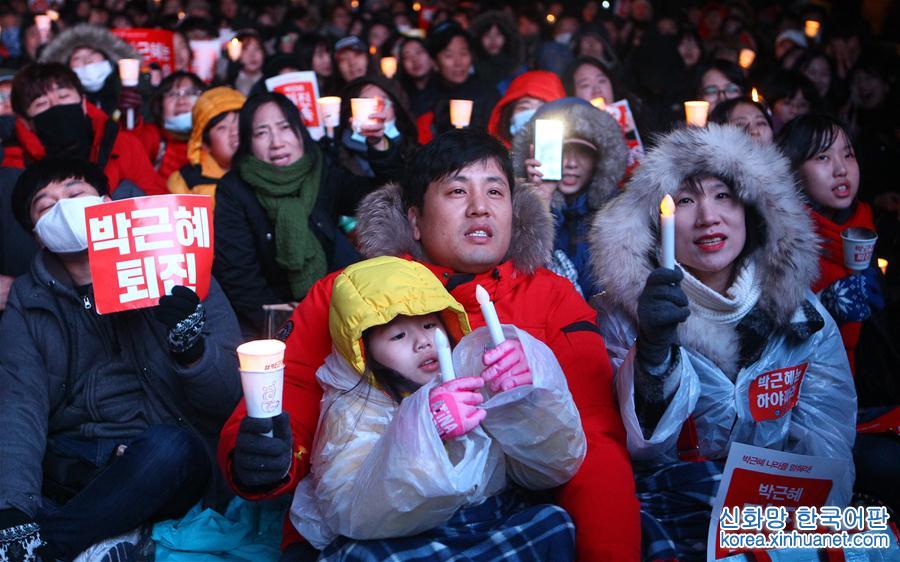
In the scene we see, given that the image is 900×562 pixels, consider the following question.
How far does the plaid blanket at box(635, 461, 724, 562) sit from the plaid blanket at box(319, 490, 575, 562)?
1.11 feet

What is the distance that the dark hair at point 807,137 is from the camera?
13.1ft

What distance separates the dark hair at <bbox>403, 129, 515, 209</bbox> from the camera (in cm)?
321

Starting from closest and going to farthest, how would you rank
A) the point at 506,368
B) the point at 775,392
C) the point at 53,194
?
the point at 506,368 → the point at 775,392 → the point at 53,194

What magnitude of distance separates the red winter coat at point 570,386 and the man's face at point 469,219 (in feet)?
0.19

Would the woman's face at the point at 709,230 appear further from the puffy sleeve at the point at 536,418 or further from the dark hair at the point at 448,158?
the puffy sleeve at the point at 536,418

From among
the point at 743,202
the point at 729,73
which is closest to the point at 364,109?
the point at 743,202

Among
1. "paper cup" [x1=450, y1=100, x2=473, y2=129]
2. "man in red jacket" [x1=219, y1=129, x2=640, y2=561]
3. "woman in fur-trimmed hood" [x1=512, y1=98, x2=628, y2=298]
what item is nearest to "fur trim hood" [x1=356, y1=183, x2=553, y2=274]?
"man in red jacket" [x1=219, y1=129, x2=640, y2=561]

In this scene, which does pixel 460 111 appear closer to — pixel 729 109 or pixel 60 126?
pixel 729 109

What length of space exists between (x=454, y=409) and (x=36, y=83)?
3.96 metres

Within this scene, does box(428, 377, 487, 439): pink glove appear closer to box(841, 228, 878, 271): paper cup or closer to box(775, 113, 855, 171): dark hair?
box(841, 228, 878, 271): paper cup

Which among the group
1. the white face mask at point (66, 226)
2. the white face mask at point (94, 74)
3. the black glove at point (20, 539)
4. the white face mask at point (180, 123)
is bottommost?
the black glove at point (20, 539)

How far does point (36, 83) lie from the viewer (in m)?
5.15

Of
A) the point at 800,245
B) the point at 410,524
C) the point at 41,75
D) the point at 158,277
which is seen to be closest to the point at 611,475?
the point at 410,524

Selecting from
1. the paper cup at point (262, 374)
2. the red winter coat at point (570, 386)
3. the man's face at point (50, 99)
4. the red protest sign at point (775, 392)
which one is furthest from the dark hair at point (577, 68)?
the paper cup at point (262, 374)
